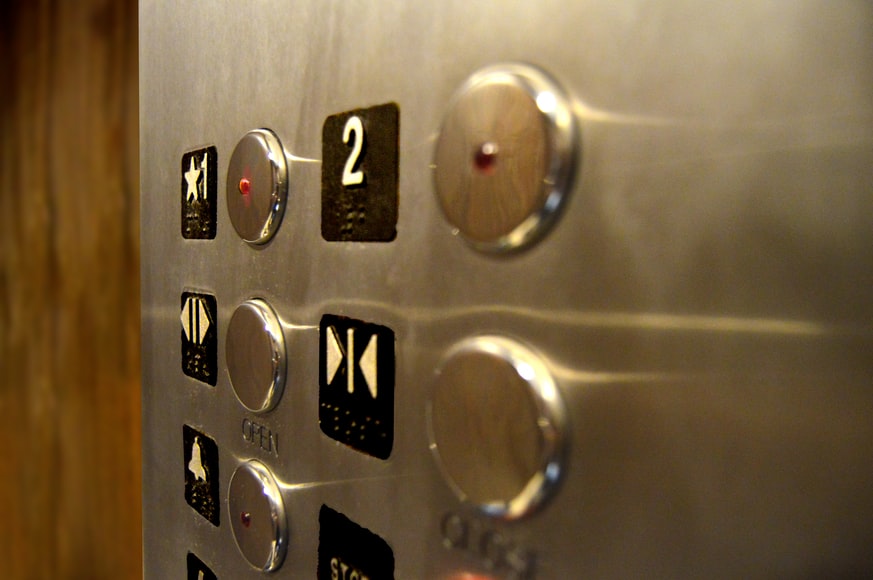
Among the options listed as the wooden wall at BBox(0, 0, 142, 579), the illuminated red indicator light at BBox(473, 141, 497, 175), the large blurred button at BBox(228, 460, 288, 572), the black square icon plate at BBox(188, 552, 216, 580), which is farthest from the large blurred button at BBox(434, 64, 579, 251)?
the wooden wall at BBox(0, 0, 142, 579)

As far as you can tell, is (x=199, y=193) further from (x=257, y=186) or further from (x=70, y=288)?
(x=70, y=288)

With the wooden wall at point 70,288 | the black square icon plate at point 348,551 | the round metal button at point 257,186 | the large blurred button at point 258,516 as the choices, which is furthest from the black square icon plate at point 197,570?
the wooden wall at point 70,288

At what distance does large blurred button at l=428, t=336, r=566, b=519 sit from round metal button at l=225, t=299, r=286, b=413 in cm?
16

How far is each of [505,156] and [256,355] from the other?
0.26 metres

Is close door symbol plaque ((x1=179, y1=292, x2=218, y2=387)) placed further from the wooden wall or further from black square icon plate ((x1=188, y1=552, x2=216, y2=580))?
the wooden wall

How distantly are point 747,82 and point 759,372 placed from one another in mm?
98

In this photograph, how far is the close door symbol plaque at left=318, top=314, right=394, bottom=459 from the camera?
1.21 feet

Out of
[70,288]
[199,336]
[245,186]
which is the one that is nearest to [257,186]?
[245,186]

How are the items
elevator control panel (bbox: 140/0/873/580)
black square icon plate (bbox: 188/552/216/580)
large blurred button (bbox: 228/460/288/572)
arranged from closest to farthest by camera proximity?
elevator control panel (bbox: 140/0/873/580) < large blurred button (bbox: 228/460/288/572) < black square icon plate (bbox: 188/552/216/580)

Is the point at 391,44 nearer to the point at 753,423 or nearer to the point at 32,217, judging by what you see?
the point at 753,423

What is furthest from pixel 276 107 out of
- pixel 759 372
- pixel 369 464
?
pixel 759 372

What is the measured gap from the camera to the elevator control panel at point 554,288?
0.22 metres

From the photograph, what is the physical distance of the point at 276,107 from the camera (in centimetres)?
46

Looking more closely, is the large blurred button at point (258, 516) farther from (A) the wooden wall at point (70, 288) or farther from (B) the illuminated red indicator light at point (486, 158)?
(A) the wooden wall at point (70, 288)
